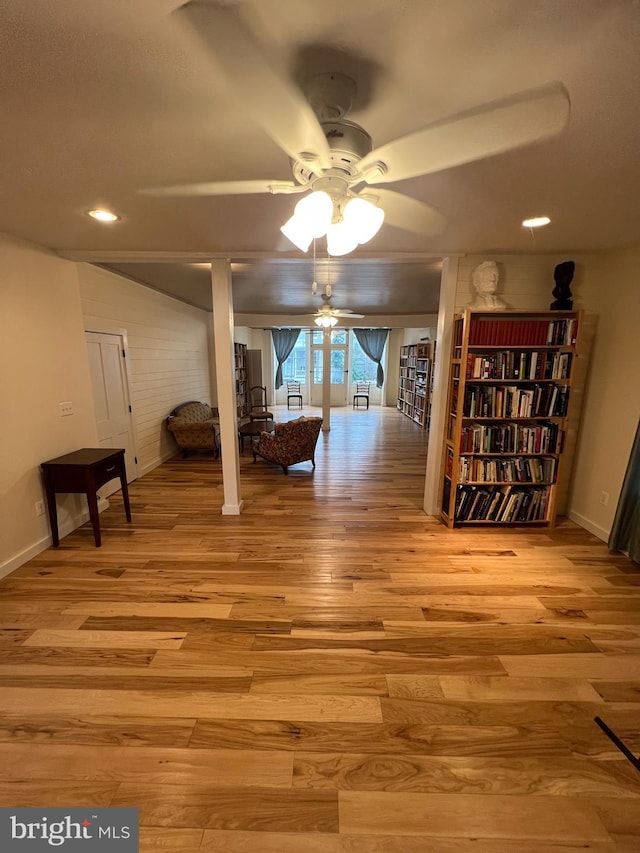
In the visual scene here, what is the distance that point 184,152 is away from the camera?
55.8 inches

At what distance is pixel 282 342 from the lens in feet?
35.1

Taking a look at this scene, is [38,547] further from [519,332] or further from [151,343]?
[519,332]

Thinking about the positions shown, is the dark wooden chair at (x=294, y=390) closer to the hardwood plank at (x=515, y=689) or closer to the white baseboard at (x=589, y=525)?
the white baseboard at (x=589, y=525)

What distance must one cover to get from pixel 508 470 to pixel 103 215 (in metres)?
3.73

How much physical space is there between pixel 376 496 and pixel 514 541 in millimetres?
1464

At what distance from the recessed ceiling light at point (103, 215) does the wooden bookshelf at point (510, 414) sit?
270 centimetres

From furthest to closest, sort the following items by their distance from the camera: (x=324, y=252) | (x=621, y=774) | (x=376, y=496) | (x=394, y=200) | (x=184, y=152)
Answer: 1. (x=376, y=496)
2. (x=324, y=252)
3. (x=394, y=200)
4. (x=184, y=152)
5. (x=621, y=774)

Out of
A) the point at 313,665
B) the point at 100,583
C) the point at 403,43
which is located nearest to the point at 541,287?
the point at 403,43

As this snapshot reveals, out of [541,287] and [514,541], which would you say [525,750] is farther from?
[541,287]

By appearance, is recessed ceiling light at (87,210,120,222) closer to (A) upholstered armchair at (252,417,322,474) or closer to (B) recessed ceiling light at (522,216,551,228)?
(B) recessed ceiling light at (522,216,551,228)

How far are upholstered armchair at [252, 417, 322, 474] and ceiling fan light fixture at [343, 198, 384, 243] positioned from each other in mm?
3441

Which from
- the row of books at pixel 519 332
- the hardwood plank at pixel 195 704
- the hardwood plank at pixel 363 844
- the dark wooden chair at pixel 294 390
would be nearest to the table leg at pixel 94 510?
the hardwood plank at pixel 195 704

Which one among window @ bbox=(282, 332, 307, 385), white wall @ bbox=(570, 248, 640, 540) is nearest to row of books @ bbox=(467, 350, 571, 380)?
white wall @ bbox=(570, 248, 640, 540)

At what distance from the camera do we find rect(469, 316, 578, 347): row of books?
9.21 ft
